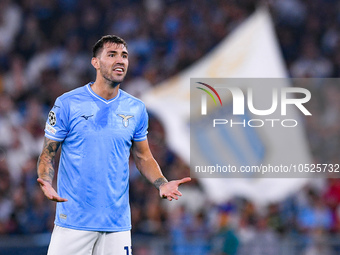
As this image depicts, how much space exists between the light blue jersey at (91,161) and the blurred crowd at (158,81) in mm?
5783

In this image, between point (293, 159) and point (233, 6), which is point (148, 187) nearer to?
point (293, 159)

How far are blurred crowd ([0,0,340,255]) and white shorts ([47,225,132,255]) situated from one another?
223 inches

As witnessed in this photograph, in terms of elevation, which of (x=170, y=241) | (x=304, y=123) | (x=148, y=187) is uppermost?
(x=304, y=123)

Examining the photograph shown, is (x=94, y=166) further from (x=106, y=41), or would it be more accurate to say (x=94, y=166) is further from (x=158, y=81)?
(x=158, y=81)

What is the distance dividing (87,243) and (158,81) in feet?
29.3

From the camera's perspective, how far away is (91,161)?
583 cm

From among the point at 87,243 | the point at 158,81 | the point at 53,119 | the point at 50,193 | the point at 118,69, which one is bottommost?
the point at 87,243

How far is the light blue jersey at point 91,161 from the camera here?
19.1 feet

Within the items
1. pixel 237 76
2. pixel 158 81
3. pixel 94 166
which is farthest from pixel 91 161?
pixel 158 81

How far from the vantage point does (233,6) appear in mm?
16141

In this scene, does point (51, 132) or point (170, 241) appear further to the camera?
point (170, 241)

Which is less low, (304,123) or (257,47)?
(257,47)

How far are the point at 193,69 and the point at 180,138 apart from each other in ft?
3.62

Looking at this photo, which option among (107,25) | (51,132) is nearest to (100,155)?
(51,132)
